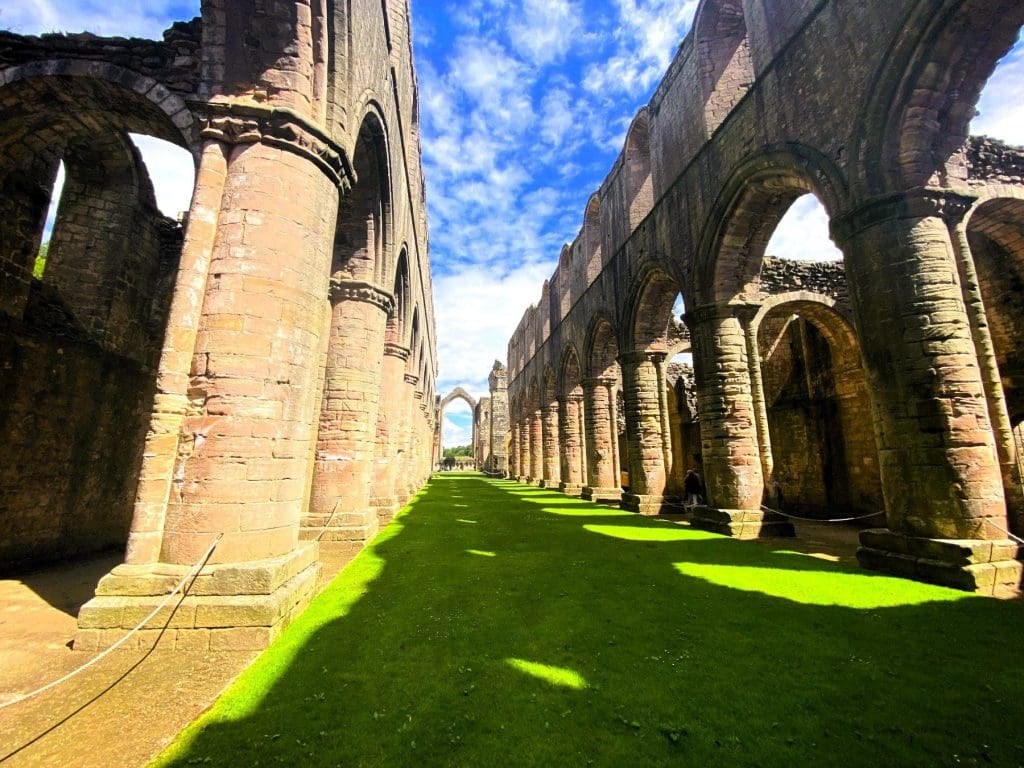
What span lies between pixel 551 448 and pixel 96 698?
19.5 m

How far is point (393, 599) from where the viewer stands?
4320 millimetres

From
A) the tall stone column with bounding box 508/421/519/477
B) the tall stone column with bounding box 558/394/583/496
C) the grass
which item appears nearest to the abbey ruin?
the grass

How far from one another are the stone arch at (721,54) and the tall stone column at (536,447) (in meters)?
15.4

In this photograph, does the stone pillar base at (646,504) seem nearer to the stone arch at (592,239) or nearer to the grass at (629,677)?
the grass at (629,677)

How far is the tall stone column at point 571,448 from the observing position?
57.7 feet

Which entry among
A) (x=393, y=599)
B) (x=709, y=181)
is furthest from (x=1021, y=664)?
(x=709, y=181)

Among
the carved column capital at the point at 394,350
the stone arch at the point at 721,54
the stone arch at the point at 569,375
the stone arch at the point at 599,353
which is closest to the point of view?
the stone arch at the point at 721,54

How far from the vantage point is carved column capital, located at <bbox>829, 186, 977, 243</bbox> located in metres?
5.27

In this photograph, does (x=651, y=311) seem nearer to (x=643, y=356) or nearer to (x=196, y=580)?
(x=643, y=356)

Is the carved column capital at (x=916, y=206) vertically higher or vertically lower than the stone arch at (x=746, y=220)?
lower

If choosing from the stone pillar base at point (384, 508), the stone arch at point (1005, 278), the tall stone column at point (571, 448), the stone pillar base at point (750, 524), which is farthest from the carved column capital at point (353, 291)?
the stone arch at point (1005, 278)

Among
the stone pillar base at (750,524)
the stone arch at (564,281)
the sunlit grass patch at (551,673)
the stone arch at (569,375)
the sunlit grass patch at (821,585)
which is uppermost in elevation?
the stone arch at (564,281)

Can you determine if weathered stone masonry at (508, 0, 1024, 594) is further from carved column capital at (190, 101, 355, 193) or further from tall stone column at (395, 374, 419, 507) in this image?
carved column capital at (190, 101, 355, 193)

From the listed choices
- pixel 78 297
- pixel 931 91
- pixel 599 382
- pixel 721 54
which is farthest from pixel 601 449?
pixel 78 297
